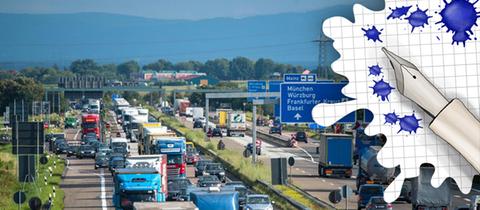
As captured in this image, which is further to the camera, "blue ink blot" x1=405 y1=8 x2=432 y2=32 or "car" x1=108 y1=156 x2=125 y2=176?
"car" x1=108 y1=156 x2=125 y2=176

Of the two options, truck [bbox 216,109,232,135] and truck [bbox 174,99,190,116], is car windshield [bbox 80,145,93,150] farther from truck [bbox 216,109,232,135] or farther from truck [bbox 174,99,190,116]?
truck [bbox 174,99,190,116]

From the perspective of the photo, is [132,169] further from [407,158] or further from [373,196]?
[407,158]

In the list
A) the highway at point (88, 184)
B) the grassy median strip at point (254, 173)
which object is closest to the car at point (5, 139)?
the grassy median strip at point (254, 173)

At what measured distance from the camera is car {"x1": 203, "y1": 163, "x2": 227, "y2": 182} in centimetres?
6319

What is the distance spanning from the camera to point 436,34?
61.6 ft

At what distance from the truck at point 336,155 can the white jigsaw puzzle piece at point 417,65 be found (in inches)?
1745

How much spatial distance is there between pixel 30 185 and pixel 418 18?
42123mm

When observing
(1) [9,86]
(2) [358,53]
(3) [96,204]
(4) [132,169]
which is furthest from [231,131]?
(2) [358,53]

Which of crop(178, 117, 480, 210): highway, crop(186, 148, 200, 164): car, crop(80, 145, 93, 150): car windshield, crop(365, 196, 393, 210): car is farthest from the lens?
crop(80, 145, 93, 150): car windshield

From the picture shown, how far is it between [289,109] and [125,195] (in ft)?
21.4

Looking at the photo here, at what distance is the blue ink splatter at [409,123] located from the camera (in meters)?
18.4

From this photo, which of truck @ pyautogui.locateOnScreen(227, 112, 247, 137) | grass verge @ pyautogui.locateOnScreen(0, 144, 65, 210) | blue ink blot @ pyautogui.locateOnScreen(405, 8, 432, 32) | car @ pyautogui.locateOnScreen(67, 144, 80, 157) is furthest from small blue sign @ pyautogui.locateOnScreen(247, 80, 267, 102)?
blue ink blot @ pyautogui.locateOnScreen(405, 8, 432, 32)

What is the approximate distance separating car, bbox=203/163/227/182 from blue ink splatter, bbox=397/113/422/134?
44.4m

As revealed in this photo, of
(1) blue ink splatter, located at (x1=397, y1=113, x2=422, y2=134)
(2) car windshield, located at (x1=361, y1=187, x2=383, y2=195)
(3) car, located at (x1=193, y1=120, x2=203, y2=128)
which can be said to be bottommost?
(2) car windshield, located at (x1=361, y1=187, x2=383, y2=195)
